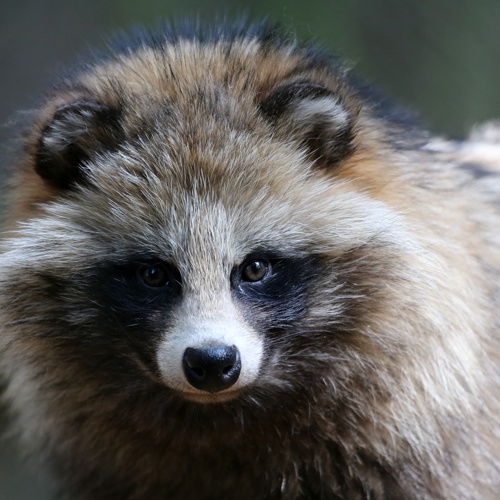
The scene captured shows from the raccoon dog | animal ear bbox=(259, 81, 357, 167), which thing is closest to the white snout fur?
the raccoon dog

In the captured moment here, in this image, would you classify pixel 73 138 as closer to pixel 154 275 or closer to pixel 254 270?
pixel 154 275

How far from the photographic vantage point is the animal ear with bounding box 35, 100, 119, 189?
3912 mm

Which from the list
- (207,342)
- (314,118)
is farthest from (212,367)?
(314,118)

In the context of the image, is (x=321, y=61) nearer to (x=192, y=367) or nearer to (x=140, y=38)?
(x=140, y=38)

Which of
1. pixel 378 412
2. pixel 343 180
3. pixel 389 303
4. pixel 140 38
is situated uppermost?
pixel 140 38

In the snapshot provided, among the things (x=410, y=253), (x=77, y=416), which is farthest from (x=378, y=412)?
(x=77, y=416)

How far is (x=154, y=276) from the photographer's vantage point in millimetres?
3811

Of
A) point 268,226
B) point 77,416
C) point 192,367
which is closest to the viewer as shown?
point 192,367

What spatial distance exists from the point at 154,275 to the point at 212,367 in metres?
0.54

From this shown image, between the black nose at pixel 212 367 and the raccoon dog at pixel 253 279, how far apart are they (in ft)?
0.18

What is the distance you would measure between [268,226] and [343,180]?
459mm

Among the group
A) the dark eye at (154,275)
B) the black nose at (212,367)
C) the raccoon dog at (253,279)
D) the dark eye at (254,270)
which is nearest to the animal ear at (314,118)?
the raccoon dog at (253,279)

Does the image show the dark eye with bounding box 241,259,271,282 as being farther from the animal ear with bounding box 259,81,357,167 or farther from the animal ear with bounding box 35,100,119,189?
the animal ear with bounding box 35,100,119,189

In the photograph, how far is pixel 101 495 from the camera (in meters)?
4.58
